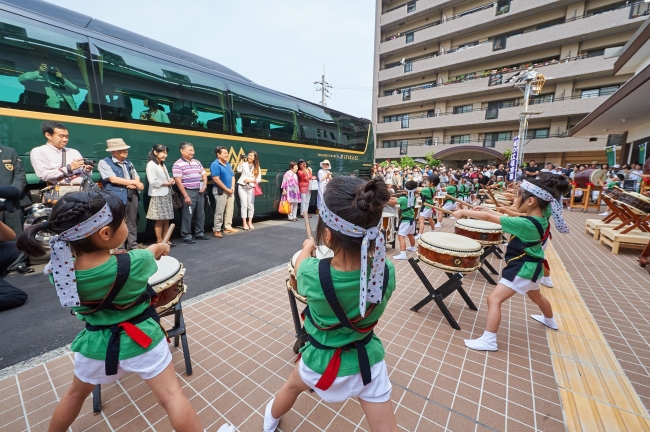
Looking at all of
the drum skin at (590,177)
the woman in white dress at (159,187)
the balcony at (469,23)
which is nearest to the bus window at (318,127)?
the woman in white dress at (159,187)

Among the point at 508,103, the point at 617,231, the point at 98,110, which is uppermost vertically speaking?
the point at 508,103

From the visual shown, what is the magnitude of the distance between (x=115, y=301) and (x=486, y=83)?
3062cm

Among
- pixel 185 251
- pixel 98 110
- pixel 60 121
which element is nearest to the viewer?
pixel 60 121

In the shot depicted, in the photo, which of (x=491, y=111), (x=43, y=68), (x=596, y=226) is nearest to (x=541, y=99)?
(x=491, y=111)

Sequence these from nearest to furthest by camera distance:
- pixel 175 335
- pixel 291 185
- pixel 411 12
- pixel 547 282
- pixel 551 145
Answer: pixel 175 335, pixel 547 282, pixel 291 185, pixel 551 145, pixel 411 12

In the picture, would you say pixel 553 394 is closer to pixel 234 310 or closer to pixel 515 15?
pixel 234 310

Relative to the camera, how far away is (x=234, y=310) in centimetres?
289

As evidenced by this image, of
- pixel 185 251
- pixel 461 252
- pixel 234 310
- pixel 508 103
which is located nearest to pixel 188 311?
pixel 234 310

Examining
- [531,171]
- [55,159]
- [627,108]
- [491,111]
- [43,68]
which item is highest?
[491,111]

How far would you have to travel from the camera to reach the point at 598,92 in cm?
2055

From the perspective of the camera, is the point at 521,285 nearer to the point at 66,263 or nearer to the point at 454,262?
Answer: the point at 454,262

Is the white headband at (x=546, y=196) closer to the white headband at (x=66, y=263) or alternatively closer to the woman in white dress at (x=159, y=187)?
the white headband at (x=66, y=263)

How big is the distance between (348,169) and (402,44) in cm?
2688

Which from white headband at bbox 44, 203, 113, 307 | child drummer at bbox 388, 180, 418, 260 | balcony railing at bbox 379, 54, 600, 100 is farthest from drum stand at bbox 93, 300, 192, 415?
balcony railing at bbox 379, 54, 600, 100
